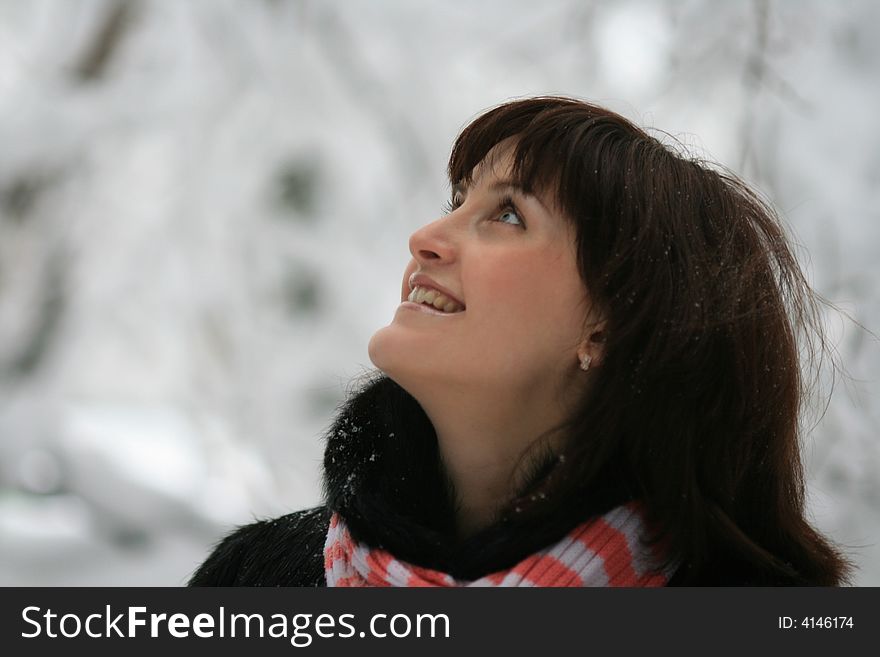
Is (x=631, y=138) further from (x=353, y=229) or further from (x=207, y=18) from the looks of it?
(x=207, y=18)

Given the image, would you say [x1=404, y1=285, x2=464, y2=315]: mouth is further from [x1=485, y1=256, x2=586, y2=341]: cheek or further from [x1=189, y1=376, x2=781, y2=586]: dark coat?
[x1=189, y1=376, x2=781, y2=586]: dark coat

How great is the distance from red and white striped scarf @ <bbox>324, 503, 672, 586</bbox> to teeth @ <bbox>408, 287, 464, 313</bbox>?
0.30 meters

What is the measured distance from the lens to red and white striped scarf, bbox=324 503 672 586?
3.52 feet

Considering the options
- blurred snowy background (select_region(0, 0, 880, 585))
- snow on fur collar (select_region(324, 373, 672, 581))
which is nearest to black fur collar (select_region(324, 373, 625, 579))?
snow on fur collar (select_region(324, 373, 672, 581))

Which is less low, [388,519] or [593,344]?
[593,344]

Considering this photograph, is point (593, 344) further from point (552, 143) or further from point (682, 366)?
point (552, 143)

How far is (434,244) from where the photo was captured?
3.90 feet

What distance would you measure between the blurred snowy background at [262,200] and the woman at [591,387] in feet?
2.62

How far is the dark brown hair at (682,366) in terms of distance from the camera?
1.13 meters

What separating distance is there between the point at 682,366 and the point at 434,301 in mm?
306

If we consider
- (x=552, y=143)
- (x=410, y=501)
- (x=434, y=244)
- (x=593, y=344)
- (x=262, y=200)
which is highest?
(x=262, y=200)

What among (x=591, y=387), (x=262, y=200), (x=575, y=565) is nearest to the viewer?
(x=575, y=565)

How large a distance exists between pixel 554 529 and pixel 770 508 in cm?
29

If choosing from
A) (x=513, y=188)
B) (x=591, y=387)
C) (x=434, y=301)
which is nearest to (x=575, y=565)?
(x=591, y=387)
